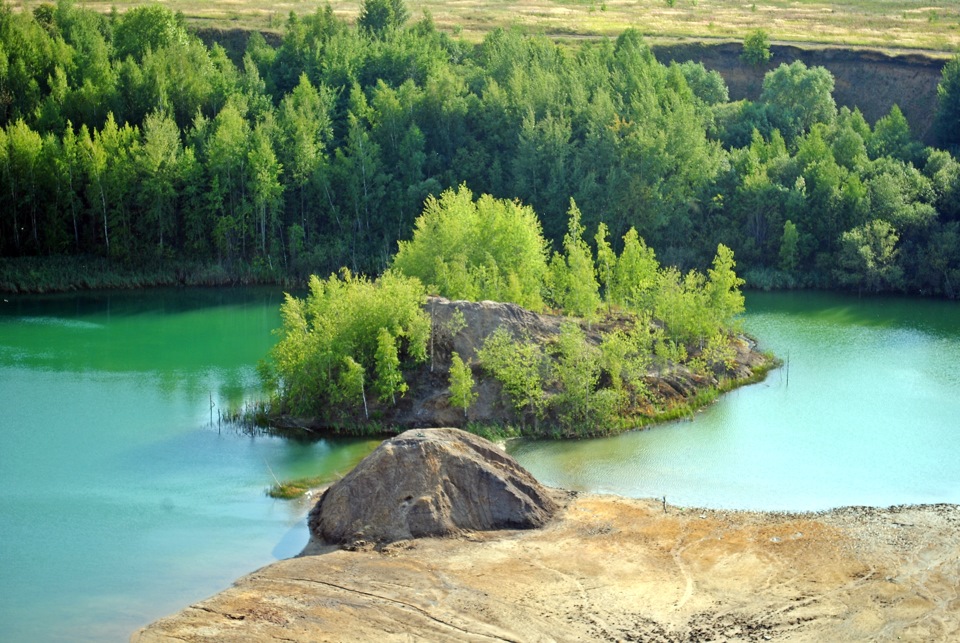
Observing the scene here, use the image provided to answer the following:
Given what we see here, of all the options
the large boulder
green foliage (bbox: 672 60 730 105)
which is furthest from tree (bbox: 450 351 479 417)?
green foliage (bbox: 672 60 730 105)

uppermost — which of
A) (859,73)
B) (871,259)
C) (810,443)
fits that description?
(859,73)

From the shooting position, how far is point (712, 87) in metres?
80.9

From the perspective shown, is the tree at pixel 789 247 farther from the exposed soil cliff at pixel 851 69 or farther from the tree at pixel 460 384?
the tree at pixel 460 384

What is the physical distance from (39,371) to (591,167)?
32453 mm

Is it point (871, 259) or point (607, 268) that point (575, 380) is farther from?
point (871, 259)

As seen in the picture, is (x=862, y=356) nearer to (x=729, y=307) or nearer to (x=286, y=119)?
(x=729, y=307)

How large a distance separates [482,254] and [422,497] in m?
19.7

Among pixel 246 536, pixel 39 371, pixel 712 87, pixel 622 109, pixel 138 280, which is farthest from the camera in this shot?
pixel 712 87

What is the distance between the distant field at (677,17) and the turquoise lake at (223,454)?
130 ft

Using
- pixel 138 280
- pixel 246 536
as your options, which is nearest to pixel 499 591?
pixel 246 536

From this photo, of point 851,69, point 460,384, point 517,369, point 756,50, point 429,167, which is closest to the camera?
point 460,384

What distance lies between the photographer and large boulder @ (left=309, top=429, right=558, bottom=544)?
31.9 metres

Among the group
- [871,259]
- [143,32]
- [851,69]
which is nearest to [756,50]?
[851,69]

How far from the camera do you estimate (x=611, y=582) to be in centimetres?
2916
